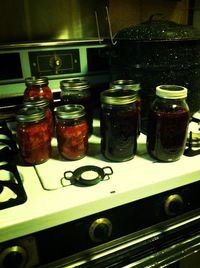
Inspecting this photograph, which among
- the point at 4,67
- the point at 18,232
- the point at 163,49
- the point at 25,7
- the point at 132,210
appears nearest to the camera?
the point at 18,232

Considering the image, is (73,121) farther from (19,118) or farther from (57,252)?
(57,252)

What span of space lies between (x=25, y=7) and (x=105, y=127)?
659 mm

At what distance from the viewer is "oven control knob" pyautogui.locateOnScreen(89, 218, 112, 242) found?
0.54m

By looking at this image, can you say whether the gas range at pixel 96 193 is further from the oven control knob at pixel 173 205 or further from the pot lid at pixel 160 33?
the pot lid at pixel 160 33

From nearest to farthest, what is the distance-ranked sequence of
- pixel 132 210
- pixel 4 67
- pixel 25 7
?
pixel 132 210 → pixel 4 67 → pixel 25 7

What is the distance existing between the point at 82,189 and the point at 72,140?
0.45 ft

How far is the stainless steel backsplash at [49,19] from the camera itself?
0.99 metres

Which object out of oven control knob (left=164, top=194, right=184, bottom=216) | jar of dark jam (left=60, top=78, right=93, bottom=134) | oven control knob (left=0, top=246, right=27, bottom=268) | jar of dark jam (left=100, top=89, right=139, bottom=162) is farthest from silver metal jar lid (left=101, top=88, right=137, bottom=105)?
oven control knob (left=0, top=246, right=27, bottom=268)

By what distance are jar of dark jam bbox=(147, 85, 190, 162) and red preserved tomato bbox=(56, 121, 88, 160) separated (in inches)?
6.8

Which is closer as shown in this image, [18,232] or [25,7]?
[18,232]

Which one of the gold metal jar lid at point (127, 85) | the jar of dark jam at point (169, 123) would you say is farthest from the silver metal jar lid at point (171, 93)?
the gold metal jar lid at point (127, 85)

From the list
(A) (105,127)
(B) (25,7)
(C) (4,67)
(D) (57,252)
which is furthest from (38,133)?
(B) (25,7)

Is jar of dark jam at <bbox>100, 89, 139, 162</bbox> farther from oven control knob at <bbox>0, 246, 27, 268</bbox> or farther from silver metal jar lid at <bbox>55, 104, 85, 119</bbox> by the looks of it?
oven control knob at <bbox>0, 246, 27, 268</bbox>

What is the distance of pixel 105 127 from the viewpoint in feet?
2.10
